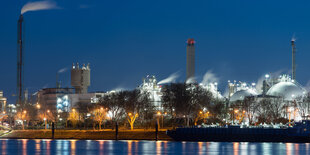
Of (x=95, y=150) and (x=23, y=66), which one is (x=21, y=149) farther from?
(x=23, y=66)

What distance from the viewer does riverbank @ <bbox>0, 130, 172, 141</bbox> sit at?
108188mm

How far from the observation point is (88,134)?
111625mm

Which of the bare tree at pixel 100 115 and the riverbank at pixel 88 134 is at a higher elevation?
the bare tree at pixel 100 115

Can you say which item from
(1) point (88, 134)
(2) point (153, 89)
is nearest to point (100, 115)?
(1) point (88, 134)

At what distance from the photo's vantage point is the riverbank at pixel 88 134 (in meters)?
108

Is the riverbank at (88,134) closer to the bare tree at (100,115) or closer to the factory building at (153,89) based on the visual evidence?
the bare tree at (100,115)

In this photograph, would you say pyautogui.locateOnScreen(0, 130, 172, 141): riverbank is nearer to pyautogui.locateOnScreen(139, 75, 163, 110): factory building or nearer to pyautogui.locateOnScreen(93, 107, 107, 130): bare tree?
pyautogui.locateOnScreen(93, 107, 107, 130): bare tree

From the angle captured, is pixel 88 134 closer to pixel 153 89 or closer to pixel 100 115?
→ pixel 100 115

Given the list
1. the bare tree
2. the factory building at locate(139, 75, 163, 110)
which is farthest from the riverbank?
the factory building at locate(139, 75, 163, 110)

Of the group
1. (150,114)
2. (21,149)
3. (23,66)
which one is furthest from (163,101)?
(21,149)

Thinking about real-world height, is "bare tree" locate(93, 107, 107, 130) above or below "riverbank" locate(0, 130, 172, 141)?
above

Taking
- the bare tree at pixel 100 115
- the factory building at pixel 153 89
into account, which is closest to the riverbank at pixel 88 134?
the bare tree at pixel 100 115

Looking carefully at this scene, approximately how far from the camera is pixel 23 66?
15225cm

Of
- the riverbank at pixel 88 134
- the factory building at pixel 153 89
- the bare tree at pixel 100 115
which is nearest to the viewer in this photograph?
the riverbank at pixel 88 134
